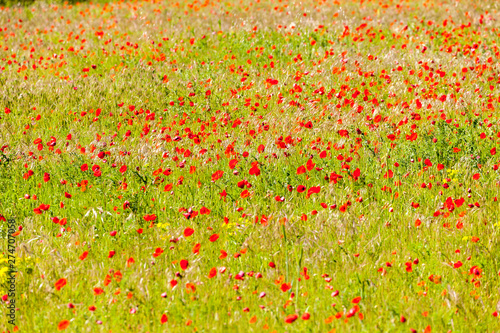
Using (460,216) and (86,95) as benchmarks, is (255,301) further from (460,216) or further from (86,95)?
(86,95)

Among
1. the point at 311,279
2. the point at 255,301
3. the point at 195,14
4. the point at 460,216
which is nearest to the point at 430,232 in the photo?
the point at 460,216

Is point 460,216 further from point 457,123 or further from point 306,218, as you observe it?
point 457,123

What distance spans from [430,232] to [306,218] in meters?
0.79

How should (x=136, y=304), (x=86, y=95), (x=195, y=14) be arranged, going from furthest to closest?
(x=195, y=14), (x=86, y=95), (x=136, y=304)

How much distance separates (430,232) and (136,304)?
1867 millimetres

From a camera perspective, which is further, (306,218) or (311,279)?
(306,218)

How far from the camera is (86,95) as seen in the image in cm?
667

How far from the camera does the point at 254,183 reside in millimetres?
4375

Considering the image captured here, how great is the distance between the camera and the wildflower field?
299 centimetres

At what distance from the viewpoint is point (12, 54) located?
8.13m

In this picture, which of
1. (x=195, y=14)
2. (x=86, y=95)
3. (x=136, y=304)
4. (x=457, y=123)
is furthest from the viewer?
(x=195, y=14)

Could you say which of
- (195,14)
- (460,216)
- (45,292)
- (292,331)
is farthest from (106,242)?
(195,14)

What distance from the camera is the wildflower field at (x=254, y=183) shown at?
2986mm

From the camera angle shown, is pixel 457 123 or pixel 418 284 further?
pixel 457 123
